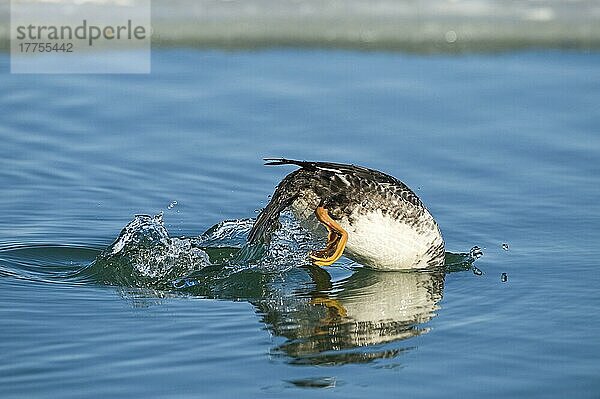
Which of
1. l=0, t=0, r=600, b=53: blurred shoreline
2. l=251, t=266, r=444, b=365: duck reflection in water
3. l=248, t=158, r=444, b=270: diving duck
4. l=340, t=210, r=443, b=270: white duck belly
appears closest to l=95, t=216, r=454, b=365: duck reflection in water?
l=251, t=266, r=444, b=365: duck reflection in water

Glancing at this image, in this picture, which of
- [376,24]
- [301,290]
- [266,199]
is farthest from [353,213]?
[376,24]

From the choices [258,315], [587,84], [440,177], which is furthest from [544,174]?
[258,315]

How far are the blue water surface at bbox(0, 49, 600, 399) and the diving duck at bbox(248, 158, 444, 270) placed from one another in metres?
0.23

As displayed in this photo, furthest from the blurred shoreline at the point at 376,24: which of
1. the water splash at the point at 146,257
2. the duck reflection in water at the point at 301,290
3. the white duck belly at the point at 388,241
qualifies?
the white duck belly at the point at 388,241

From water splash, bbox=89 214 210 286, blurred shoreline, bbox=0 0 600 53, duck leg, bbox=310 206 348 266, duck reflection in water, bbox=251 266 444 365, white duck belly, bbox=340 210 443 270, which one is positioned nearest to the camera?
duck reflection in water, bbox=251 266 444 365

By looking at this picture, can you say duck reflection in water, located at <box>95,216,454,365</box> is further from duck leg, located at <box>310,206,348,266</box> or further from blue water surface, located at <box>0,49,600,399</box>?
duck leg, located at <box>310,206,348,266</box>

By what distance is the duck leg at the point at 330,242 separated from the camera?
687 centimetres

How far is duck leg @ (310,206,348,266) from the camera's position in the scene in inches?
271

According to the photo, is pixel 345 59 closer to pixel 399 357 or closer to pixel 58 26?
pixel 58 26

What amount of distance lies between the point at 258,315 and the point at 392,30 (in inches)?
340

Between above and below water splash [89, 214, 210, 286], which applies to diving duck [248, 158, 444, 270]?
above

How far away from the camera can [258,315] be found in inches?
255

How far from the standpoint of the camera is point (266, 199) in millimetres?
8961

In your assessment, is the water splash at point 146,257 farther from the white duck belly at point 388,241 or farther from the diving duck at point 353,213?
the white duck belly at point 388,241
